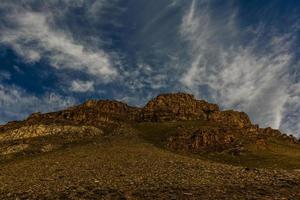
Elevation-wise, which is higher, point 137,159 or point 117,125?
point 117,125

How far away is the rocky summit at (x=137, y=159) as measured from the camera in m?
28.3

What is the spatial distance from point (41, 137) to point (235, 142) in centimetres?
5958

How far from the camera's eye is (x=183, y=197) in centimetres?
2481

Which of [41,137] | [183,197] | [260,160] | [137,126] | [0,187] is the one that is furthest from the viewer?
[137,126]

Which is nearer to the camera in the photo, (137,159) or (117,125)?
(137,159)

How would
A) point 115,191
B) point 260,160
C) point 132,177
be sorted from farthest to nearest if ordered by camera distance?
point 260,160
point 132,177
point 115,191

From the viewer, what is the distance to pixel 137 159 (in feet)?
182

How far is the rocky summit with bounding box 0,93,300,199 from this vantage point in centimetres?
2828

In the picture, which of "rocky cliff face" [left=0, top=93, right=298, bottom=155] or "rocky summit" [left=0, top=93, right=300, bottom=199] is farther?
"rocky cliff face" [left=0, top=93, right=298, bottom=155]


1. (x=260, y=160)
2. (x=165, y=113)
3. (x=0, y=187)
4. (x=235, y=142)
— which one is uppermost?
(x=165, y=113)

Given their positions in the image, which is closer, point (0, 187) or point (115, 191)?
point (115, 191)

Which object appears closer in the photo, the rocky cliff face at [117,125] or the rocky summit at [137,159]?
the rocky summit at [137,159]

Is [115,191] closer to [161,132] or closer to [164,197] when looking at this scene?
[164,197]

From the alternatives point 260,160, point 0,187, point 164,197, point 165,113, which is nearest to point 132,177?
point 164,197
